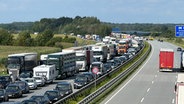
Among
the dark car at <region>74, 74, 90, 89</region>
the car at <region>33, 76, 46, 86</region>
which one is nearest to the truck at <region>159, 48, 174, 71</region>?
the dark car at <region>74, 74, 90, 89</region>

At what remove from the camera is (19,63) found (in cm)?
5431

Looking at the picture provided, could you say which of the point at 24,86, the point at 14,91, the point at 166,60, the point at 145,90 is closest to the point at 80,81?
the point at 24,86

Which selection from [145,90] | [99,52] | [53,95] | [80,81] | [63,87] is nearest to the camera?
[53,95]

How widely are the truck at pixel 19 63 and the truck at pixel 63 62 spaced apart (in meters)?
3.91

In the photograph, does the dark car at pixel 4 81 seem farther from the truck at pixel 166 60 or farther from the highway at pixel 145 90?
the truck at pixel 166 60

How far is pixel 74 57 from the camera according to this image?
56.8 meters

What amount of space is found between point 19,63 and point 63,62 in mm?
5864

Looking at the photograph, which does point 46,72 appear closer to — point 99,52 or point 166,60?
point 166,60

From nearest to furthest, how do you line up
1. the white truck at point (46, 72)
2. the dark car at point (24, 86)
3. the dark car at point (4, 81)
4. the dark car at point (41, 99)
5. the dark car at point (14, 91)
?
the dark car at point (41, 99) → the dark car at point (14, 91) → the dark car at point (24, 86) → the dark car at point (4, 81) → the white truck at point (46, 72)

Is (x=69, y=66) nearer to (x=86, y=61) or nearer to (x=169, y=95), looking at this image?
(x=86, y=61)

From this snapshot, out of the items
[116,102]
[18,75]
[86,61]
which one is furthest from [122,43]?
[116,102]

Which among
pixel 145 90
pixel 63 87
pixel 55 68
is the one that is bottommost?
pixel 145 90

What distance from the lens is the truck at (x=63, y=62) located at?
51.3 metres

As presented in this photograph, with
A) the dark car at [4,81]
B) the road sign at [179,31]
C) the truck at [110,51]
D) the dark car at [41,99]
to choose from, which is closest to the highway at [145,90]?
the dark car at [41,99]
